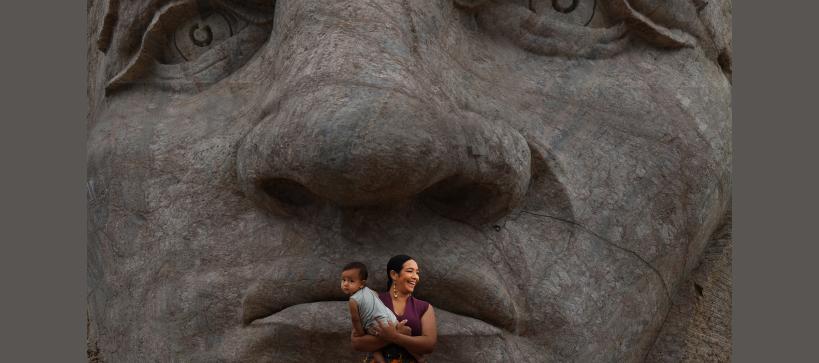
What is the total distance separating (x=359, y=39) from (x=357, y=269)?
645 mm

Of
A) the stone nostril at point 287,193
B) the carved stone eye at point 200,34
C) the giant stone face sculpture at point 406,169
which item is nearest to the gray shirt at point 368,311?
the giant stone face sculpture at point 406,169

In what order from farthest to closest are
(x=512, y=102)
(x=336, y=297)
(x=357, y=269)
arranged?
1. (x=512, y=102)
2. (x=336, y=297)
3. (x=357, y=269)

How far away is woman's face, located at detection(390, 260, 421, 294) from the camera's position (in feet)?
13.5

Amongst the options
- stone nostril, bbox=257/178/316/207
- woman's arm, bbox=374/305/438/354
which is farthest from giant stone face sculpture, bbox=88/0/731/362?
woman's arm, bbox=374/305/438/354

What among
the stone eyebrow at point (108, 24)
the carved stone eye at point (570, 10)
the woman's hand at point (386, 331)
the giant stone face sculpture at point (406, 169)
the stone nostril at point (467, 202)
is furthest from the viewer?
the stone eyebrow at point (108, 24)

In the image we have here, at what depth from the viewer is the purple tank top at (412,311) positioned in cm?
412

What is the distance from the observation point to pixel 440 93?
14.6 ft

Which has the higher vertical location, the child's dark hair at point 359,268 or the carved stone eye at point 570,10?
the carved stone eye at point 570,10

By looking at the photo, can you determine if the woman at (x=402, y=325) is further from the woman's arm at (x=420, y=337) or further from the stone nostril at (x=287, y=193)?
the stone nostril at (x=287, y=193)

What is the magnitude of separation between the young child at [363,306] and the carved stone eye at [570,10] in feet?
3.55

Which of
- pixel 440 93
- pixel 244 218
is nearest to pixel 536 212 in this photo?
pixel 440 93

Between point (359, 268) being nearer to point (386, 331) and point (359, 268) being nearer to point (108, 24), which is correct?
point (386, 331)

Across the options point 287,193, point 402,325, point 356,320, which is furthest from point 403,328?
point 287,193

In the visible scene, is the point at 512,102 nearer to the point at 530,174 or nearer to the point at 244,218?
the point at 530,174
